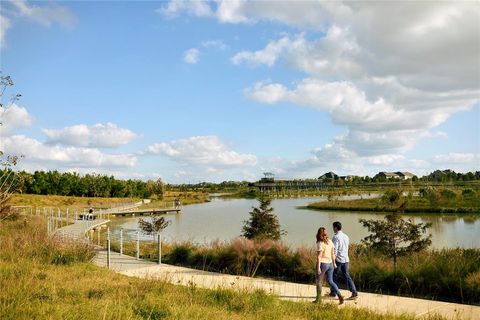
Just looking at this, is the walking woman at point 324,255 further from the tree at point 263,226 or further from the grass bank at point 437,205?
the grass bank at point 437,205

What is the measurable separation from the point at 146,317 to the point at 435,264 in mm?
7322

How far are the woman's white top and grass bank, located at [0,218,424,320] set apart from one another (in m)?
1.30

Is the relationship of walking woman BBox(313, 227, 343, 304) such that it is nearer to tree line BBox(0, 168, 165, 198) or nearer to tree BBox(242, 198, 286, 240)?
tree BBox(242, 198, 286, 240)

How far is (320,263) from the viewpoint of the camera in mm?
8930

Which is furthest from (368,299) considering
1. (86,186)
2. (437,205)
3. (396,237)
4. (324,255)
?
(86,186)

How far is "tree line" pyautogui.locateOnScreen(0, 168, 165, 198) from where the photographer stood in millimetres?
78688

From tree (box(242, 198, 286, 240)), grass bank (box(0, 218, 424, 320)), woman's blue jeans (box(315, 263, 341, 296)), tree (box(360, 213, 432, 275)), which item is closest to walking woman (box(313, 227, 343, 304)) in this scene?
woman's blue jeans (box(315, 263, 341, 296))

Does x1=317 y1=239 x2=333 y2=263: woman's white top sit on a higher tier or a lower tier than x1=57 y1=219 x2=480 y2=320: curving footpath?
higher

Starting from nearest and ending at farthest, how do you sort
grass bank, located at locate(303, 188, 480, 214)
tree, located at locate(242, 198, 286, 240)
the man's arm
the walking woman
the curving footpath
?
the curving footpath, the walking woman, the man's arm, tree, located at locate(242, 198, 286, 240), grass bank, located at locate(303, 188, 480, 214)

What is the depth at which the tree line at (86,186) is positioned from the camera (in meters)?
78.7

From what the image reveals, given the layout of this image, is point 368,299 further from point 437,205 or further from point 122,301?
point 437,205

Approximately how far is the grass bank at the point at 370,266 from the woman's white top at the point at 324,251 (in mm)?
1533

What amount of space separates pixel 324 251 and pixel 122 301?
4.26 metres

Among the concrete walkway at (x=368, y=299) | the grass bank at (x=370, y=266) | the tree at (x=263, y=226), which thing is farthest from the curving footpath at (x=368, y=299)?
the tree at (x=263, y=226)
